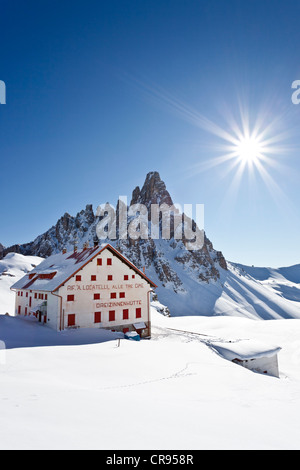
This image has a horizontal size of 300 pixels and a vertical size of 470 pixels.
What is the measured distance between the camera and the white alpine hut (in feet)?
81.0

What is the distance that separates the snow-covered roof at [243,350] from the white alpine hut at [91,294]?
31.3 ft

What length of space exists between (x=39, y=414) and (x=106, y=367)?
795cm

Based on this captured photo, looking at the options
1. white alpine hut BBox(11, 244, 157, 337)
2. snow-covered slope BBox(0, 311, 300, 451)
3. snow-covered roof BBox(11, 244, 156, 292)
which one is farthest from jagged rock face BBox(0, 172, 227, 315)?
snow-covered slope BBox(0, 311, 300, 451)

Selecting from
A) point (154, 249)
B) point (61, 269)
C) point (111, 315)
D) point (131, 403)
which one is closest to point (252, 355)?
point (111, 315)

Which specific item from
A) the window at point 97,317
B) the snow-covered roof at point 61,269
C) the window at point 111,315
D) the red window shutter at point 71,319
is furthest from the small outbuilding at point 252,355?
the red window shutter at point 71,319

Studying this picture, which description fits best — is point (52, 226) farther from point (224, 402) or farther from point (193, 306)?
point (224, 402)

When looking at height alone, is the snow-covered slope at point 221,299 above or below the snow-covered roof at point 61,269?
below

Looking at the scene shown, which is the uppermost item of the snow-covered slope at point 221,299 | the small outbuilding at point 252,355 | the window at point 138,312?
the window at point 138,312

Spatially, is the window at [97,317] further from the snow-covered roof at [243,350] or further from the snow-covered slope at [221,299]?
the snow-covered slope at [221,299]

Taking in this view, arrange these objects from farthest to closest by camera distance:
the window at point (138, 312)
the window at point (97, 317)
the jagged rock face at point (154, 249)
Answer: the jagged rock face at point (154, 249) → the window at point (138, 312) → the window at point (97, 317)

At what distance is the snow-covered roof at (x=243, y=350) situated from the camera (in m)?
21.1

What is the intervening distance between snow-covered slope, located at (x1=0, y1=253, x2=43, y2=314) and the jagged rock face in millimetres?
52559

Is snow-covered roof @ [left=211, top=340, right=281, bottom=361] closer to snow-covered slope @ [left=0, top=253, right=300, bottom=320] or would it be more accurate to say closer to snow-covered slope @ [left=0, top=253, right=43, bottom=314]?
snow-covered slope @ [left=0, top=253, right=43, bottom=314]

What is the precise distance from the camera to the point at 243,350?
22.1 m
